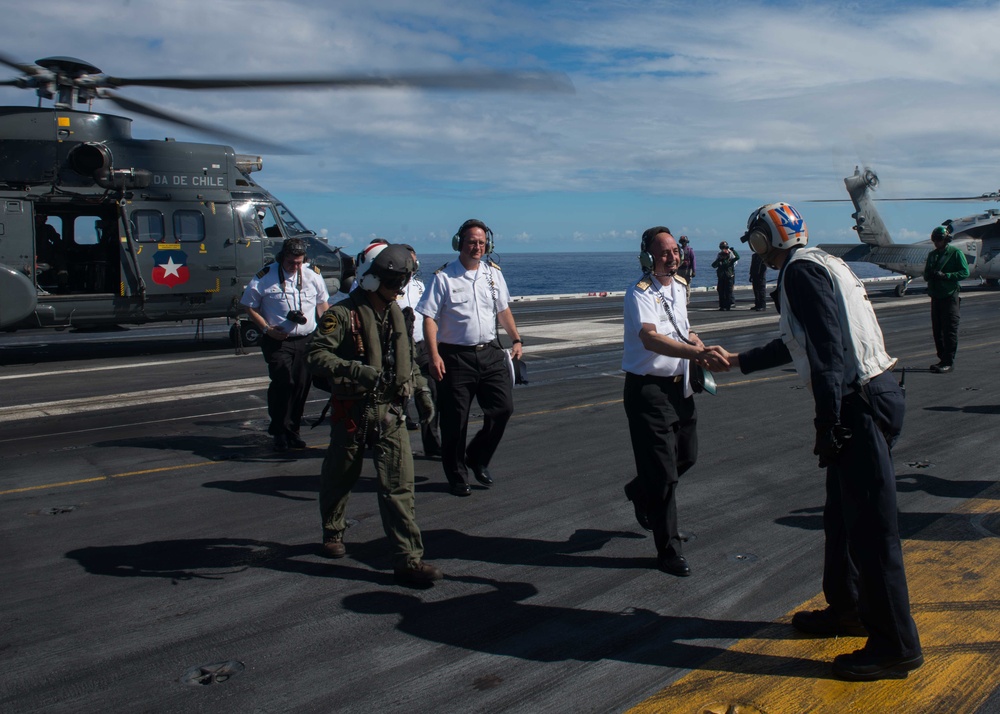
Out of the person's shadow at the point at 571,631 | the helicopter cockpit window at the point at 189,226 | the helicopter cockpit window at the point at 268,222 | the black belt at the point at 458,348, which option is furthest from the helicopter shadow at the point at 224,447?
the helicopter cockpit window at the point at 268,222

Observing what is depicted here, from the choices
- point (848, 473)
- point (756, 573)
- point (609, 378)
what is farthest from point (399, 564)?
point (609, 378)

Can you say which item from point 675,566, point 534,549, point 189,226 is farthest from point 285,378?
point 189,226

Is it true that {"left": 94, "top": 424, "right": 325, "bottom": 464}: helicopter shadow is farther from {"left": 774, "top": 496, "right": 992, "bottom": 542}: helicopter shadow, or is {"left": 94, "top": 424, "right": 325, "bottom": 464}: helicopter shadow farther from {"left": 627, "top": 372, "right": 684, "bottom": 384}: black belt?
{"left": 774, "top": 496, "right": 992, "bottom": 542}: helicopter shadow

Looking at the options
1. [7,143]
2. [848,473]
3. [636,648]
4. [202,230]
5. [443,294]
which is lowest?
[636,648]

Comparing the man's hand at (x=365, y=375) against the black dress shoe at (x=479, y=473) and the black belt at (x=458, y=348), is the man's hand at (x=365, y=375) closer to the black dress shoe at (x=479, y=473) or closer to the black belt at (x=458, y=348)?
the black belt at (x=458, y=348)

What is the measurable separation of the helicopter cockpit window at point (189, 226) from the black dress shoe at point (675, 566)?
13.7 m

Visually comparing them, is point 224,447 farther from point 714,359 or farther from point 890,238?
point 890,238

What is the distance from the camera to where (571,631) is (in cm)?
423

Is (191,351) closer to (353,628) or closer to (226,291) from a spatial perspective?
(226,291)

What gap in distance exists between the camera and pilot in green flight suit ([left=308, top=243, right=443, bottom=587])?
4828 mm

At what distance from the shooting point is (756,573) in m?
4.94

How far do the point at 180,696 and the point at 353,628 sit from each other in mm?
919

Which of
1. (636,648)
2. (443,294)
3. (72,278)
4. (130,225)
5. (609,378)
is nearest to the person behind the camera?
(636,648)

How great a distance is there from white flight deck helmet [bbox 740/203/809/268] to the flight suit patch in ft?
7.81
